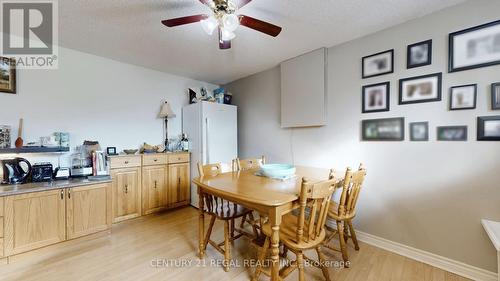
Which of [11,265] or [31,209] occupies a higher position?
[31,209]

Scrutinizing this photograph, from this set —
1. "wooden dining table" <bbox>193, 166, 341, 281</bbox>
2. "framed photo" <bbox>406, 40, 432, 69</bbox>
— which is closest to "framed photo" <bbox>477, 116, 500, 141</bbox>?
"framed photo" <bbox>406, 40, 432, 69</bbox>

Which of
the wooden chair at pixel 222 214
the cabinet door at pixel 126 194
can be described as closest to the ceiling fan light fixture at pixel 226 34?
the wooden chair at pixel 222 214

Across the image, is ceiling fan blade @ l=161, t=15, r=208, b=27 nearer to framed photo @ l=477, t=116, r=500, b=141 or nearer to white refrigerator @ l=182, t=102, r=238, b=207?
white refrigerator @ l=182, t=102, r=238, b=207

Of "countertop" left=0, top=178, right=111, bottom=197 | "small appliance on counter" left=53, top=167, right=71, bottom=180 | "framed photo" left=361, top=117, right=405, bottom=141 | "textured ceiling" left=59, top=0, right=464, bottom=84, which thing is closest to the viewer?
"textured ceiling" left=59, top=0, right=464, bottom=84

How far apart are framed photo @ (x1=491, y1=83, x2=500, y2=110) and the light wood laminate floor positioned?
142 cm

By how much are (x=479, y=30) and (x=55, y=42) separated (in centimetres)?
422

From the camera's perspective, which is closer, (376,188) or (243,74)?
(376,188)

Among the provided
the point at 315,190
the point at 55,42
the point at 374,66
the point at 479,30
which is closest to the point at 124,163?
the point at 55,42

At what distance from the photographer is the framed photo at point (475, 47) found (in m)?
1.52

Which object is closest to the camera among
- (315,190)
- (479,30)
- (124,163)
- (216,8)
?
(315,190)

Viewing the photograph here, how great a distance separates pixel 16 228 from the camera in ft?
5.89

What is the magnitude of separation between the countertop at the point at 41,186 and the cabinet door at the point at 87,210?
55 mm

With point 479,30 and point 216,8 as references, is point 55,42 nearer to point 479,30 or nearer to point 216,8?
point 216,8

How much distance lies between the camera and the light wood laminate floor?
164 cm
